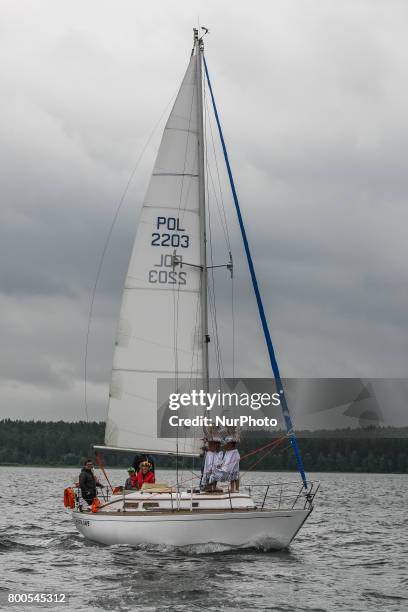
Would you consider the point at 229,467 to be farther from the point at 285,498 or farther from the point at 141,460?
the point at 285,498

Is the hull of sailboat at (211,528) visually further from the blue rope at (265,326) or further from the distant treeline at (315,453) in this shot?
the distant treeline at (315,453)

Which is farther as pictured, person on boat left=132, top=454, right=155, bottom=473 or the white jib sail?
person on boat left=132, top=454, right=155, bottom=473

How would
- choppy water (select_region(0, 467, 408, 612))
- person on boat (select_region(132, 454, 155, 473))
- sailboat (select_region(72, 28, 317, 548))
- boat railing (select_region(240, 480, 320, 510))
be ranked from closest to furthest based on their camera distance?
1. choppy water (select_region(0, 467, 408, 612))
2. boat railing (select_region(240, 480, 320, 510))
3. sailboat (select_region(72, 28, 317, 548))
4. person on boat (select_region(132, 454, 155, 473))

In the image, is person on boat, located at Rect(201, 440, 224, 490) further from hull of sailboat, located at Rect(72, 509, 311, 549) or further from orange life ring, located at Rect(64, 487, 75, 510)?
orange life ring, located at Rect(64, 487, 75, 510)

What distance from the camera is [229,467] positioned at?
28406 millimetres

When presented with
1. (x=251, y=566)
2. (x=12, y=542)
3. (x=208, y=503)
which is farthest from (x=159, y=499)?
(x=12, y=542)

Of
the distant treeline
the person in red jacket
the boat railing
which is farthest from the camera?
the distant treeline

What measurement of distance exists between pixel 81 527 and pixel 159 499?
387 centimetres

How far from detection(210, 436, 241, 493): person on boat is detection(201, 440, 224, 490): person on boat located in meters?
0.10

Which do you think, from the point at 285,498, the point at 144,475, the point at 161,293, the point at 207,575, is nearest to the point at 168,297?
the point at 161,293

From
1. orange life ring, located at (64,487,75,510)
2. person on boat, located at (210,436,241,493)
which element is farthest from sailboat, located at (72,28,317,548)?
person on boat, located at (210,436,241,493)

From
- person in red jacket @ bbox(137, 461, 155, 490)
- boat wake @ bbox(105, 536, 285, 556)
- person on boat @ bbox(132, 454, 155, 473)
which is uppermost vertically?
person on boat @ bbox(132, 454, 155, 473)

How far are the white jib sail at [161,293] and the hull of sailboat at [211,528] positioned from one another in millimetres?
3698

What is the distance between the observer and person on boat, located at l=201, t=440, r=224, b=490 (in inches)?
1125
